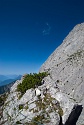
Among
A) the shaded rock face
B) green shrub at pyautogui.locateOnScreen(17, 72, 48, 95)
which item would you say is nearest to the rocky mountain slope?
the shaded rock face

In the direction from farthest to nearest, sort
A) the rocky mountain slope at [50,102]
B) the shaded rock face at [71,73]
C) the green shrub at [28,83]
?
the shaded rock face at [71,73] < the green shrub at [28,83] < the rocky mountain slope at [50,102]

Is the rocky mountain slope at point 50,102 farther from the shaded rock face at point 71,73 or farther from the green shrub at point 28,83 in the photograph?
the green shrub at point 28,83

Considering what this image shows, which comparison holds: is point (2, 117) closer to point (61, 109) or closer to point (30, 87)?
point (30, 87)

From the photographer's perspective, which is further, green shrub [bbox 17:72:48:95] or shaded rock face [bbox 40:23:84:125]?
shaded rock face [bbox 40:23:84:125]

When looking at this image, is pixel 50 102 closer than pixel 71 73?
Yes

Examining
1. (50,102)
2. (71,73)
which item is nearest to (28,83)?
(50,102)

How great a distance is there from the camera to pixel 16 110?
50.1m

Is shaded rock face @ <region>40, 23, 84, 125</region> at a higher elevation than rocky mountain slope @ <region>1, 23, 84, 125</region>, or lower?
higher

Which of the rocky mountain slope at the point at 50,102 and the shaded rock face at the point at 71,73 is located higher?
the shaded rock face at the point at 71,73

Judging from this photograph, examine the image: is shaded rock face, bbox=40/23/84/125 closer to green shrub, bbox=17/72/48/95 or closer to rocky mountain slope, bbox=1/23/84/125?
rocky mountain slope, bbox=1/23/84/125

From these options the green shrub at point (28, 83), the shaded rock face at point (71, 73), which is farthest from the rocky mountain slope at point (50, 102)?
the green shrub at point (28, 83)

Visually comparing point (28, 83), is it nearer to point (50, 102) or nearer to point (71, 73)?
point (50, 102)

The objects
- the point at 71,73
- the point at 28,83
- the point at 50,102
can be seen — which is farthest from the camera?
the point at 71,73

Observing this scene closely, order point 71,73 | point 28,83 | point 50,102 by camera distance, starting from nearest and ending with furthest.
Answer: point 50,102 < point 28,83 < point 71,73
